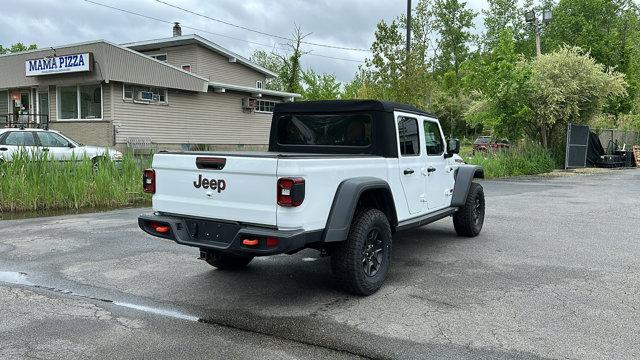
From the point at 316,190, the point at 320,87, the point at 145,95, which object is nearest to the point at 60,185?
the point at 316,190

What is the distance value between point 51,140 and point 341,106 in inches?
475

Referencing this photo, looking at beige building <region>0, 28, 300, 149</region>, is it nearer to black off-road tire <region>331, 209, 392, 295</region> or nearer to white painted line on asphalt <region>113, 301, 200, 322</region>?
white painted line on asphalt <region>113, 301, 200, 322</region>

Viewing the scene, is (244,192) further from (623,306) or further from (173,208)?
(623,306)

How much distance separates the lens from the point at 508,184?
17.3 m

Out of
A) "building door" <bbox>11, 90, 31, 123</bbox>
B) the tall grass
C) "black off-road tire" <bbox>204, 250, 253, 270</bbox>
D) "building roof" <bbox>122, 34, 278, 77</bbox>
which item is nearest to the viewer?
"black off-road tire" <bbox>204, 250, 253, 270</bbox>

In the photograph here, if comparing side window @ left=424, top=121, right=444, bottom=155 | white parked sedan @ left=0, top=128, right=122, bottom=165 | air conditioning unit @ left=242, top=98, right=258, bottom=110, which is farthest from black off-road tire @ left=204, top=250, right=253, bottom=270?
air conditioning unit @ left=242, top=98, right=258, bottom=110

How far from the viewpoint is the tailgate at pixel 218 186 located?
4.32 metres

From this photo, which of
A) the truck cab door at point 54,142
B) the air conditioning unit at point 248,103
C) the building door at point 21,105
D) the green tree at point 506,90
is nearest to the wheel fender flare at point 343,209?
the truck cab door at point 54,142

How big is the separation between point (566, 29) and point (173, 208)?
45714 millimetres

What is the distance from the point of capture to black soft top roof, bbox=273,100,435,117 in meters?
5.69

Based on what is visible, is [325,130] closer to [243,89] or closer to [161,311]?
Answer: [161,311]

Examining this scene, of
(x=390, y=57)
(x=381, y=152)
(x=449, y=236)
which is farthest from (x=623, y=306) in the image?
(x=390, y=57)

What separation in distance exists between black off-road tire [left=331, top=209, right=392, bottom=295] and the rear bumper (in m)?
0.44

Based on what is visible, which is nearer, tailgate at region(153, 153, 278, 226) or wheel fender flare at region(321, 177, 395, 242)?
tailgate at region(153, 153, 278, 226)
